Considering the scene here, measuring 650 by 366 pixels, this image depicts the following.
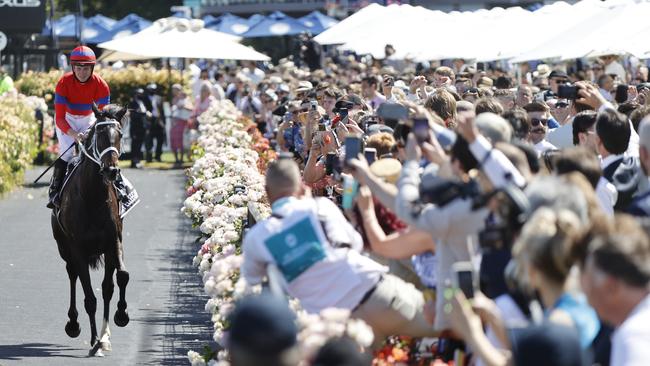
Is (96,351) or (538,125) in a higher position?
(538,125)

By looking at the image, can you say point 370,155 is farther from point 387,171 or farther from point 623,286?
point 623,286

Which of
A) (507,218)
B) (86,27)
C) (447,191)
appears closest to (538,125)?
(447,191)

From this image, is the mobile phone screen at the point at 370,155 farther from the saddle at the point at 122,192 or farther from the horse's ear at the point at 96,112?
the saddle at the point at 122,192

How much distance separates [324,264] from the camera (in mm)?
7453

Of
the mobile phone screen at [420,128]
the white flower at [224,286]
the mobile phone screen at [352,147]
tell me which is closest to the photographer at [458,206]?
the mobile phone screen at [420,128]

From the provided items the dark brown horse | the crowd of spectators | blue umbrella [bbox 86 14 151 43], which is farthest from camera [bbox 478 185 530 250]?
blue umbrella [bbox 86 14 151 43]

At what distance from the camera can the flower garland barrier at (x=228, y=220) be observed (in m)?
6.66

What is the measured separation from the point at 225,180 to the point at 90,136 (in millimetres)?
2422

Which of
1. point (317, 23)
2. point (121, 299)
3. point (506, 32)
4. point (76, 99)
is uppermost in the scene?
point (76, 99)

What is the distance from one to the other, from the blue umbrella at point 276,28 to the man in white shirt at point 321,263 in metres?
41.3

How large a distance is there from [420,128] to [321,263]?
2.83ft

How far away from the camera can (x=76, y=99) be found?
1417 centimetres

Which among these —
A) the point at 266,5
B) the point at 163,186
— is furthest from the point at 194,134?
the point at 266,5

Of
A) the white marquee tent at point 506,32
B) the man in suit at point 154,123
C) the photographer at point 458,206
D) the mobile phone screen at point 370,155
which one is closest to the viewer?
the photographer at point 458,206
